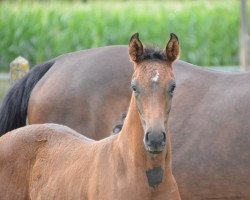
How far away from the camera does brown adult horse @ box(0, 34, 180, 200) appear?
428 centimetres

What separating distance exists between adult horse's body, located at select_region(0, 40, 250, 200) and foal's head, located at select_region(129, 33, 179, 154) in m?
1.16

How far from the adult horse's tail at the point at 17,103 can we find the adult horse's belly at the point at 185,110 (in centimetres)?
6

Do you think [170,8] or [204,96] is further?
[170,8]

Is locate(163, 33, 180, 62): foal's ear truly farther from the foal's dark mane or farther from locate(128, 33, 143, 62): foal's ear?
locate(128, 33, 143, 62): foal's ear

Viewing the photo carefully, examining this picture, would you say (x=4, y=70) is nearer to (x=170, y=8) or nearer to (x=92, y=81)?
(x=170, y=8)

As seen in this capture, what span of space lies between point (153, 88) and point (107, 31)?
8.99 metres

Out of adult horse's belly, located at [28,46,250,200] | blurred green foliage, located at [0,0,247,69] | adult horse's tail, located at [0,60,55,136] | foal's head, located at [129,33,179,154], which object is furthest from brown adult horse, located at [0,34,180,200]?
blurred green foliage, located at [0,0,247,69]

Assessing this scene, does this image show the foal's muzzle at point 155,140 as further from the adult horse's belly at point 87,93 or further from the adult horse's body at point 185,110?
the adult horse's belly at point 87,93

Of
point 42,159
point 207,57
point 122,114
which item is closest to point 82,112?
point 122,114

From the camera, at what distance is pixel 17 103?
20.5 ft

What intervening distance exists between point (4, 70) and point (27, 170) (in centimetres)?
820

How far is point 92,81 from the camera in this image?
20.4ft

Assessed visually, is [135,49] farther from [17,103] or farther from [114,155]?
[17,103]

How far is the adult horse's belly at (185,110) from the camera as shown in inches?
211
